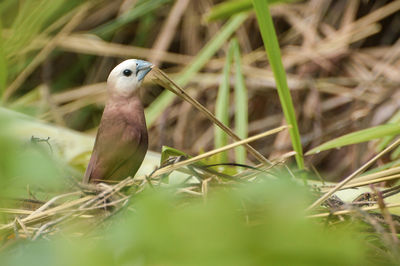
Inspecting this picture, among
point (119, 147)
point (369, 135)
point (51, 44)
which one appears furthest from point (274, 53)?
point (51, 44)

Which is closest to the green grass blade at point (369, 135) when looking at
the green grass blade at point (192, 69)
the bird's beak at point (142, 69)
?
the bird's beak at point (142, 69)

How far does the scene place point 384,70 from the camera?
165 cm

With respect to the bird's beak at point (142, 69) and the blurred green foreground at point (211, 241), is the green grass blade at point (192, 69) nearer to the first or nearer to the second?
the bird's beak at point (142, 69)

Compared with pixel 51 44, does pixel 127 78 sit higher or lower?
lower

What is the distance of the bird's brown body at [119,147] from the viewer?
0.66 metres

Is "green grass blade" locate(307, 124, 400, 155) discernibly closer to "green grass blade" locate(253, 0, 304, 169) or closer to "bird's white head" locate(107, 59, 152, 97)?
"green grass blade" locate(253, 0, 304, 169)

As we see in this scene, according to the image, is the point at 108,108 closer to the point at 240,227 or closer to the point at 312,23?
the point at 240,227

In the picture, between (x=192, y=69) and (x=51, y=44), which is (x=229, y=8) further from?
(x=51, y=44)

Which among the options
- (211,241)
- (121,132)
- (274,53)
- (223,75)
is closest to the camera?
(211,241)

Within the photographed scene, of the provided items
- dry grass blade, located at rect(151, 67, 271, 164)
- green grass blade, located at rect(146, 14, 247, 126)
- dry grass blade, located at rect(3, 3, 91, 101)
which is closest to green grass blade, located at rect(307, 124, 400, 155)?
dry grass blade, located at rect(151, 67, 271, 164)

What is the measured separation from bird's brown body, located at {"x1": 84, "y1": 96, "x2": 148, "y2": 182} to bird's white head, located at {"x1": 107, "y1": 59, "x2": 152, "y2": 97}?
2 centimetres

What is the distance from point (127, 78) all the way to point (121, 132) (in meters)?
0.08

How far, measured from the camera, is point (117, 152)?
660 millimetres

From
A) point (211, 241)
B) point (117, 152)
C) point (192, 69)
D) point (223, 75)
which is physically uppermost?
point (192, 69)
